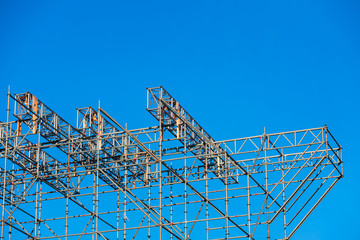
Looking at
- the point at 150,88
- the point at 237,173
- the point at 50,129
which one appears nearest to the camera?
the point at 150,88

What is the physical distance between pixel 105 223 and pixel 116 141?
6056 millimetres

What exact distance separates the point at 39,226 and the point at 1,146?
5.09 m

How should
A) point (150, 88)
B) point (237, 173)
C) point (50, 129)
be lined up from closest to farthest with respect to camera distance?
point (150, 88)
point (50, 129)
point (237, 173)

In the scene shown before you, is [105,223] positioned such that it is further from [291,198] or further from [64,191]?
[291,198]

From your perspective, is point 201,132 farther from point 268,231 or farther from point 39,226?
point 39,226

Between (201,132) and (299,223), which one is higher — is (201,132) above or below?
above

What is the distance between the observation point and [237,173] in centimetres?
5103

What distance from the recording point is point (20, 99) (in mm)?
45406

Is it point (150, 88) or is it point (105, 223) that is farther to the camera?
point (105, 223)

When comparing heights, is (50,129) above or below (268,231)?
above

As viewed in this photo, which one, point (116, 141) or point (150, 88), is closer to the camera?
point (150, 88)

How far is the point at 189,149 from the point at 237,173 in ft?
14.7

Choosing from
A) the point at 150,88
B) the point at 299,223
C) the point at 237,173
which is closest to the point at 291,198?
the point at 299,223

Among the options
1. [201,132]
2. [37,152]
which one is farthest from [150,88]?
[37,152]
